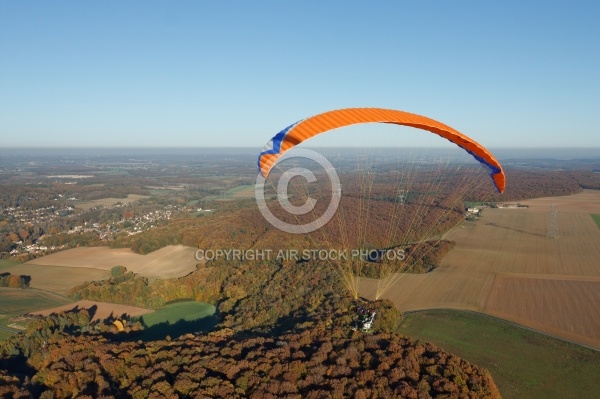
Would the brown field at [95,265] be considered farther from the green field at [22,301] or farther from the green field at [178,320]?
the green field at [178,320]

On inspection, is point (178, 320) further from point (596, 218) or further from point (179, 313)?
point (596, 218)

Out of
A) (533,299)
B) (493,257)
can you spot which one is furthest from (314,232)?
(533,299)

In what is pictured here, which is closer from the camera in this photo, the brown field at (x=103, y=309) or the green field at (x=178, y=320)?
the green field at (x=178, y=320)

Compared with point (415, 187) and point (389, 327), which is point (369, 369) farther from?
point (415, 187)

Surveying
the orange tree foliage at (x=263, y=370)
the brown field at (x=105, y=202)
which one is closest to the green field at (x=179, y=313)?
the orange tree foliage at (x=263, y=370)

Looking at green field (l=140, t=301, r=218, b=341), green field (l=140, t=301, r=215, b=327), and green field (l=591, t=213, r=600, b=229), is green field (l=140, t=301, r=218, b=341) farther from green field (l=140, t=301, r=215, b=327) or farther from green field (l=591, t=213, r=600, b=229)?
green field (l=591, t=213, r=600, b=229)

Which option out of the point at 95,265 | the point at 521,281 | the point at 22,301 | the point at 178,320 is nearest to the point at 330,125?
the point at 178,320
